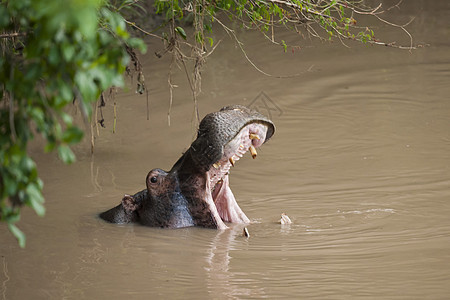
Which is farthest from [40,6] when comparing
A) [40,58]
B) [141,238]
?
[141,238]

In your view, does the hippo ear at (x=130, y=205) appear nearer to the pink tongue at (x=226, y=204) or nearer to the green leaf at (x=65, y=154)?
the pink tongue at (x=226, y=204)

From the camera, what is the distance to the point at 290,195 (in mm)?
4891

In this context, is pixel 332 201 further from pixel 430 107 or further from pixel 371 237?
pixel 430 107

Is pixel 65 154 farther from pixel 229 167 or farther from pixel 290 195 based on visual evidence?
pixel 290 195

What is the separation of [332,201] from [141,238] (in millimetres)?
1292

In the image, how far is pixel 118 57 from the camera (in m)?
1.63

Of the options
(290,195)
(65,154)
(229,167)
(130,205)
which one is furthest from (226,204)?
(65,154)

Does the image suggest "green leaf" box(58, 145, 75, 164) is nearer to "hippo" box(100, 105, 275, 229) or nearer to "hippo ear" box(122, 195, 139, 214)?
"hippo" box(100, 105, 275, 229)

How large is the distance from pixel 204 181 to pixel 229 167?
0.16 m

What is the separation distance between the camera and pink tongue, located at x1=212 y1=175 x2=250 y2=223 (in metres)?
4.30

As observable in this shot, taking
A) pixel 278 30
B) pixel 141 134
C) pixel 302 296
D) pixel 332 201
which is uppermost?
pixel 278 30

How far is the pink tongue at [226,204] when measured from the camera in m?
4.30

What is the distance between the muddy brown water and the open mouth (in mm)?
177

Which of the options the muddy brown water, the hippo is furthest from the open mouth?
the muddy brown water
